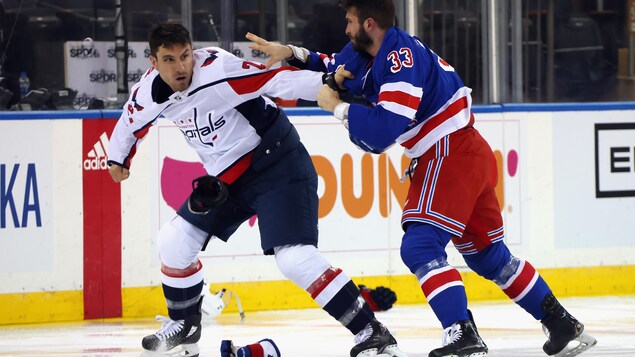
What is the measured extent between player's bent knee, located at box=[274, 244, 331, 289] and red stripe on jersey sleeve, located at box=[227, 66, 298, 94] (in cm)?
60

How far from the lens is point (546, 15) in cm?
732

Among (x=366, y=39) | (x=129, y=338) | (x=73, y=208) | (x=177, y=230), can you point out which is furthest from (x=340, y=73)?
(x=73, y=208)

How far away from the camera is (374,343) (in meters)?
4.40

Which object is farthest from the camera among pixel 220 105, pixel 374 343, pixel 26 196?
pixel 26 196

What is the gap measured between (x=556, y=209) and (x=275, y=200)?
297 cm

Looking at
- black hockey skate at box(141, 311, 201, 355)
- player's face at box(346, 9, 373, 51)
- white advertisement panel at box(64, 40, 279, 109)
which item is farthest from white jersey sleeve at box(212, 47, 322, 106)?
white advertisement panel at box(64, 40, 279, 109)

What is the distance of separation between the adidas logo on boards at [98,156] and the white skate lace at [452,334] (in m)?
2.81

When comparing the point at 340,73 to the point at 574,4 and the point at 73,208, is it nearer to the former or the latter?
the point at 73,208

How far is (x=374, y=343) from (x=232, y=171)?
2.78ft

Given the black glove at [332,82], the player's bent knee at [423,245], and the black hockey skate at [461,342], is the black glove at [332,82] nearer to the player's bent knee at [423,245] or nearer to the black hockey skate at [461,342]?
the player's bent knee at [423,245]

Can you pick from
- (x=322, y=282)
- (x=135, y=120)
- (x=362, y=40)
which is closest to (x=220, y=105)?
(x=135, y=120)

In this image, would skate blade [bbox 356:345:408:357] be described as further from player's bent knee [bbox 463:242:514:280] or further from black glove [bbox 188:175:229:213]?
black glove [bbox 188:175:229:213]

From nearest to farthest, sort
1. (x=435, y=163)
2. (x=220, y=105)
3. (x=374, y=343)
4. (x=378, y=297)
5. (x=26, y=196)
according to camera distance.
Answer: (x=435, y=163)
(x=374, y=343)
(x=220, y=105)
(x=26, y=196)
(x=378, y=297)

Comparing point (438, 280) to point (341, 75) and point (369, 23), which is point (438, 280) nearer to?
point (341, 75)
